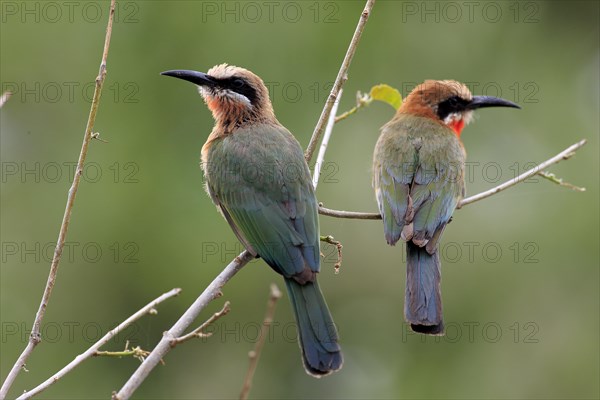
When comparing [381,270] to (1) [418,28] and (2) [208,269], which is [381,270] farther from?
(1) [418,28]

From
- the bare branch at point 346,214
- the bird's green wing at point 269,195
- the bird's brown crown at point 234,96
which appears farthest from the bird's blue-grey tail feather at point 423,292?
the bird's brown crown at point 234,96

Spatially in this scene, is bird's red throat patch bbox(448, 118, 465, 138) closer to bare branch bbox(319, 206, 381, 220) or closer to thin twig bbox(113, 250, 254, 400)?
bare branch bbox(319, 206, 381, 220)

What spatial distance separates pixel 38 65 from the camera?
7.29m

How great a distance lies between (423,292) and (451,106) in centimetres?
157

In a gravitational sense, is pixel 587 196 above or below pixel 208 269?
above

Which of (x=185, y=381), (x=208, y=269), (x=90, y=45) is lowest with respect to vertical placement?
(x=185, y=381)

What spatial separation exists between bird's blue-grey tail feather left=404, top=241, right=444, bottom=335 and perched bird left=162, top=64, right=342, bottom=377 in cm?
55

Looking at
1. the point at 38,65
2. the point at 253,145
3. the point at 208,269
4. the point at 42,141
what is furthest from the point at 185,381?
the point at 253,145

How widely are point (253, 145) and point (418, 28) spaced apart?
480cm

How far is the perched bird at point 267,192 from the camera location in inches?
126

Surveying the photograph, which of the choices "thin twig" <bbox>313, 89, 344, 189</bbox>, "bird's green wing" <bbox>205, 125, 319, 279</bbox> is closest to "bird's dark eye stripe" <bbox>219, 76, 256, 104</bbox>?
"bird's green wing" <bbox>205, 125, 319, 279</bbox>

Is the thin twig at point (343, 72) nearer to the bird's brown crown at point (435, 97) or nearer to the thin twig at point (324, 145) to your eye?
A: the thin twig at point (324, 145)

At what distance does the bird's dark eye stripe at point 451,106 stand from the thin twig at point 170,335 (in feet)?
6.58

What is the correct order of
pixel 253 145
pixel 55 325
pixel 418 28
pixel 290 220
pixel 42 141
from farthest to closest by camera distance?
pixel 418 28, pixel 42 141, pixel 55 325, pixel 253 145, pixel 290 220
